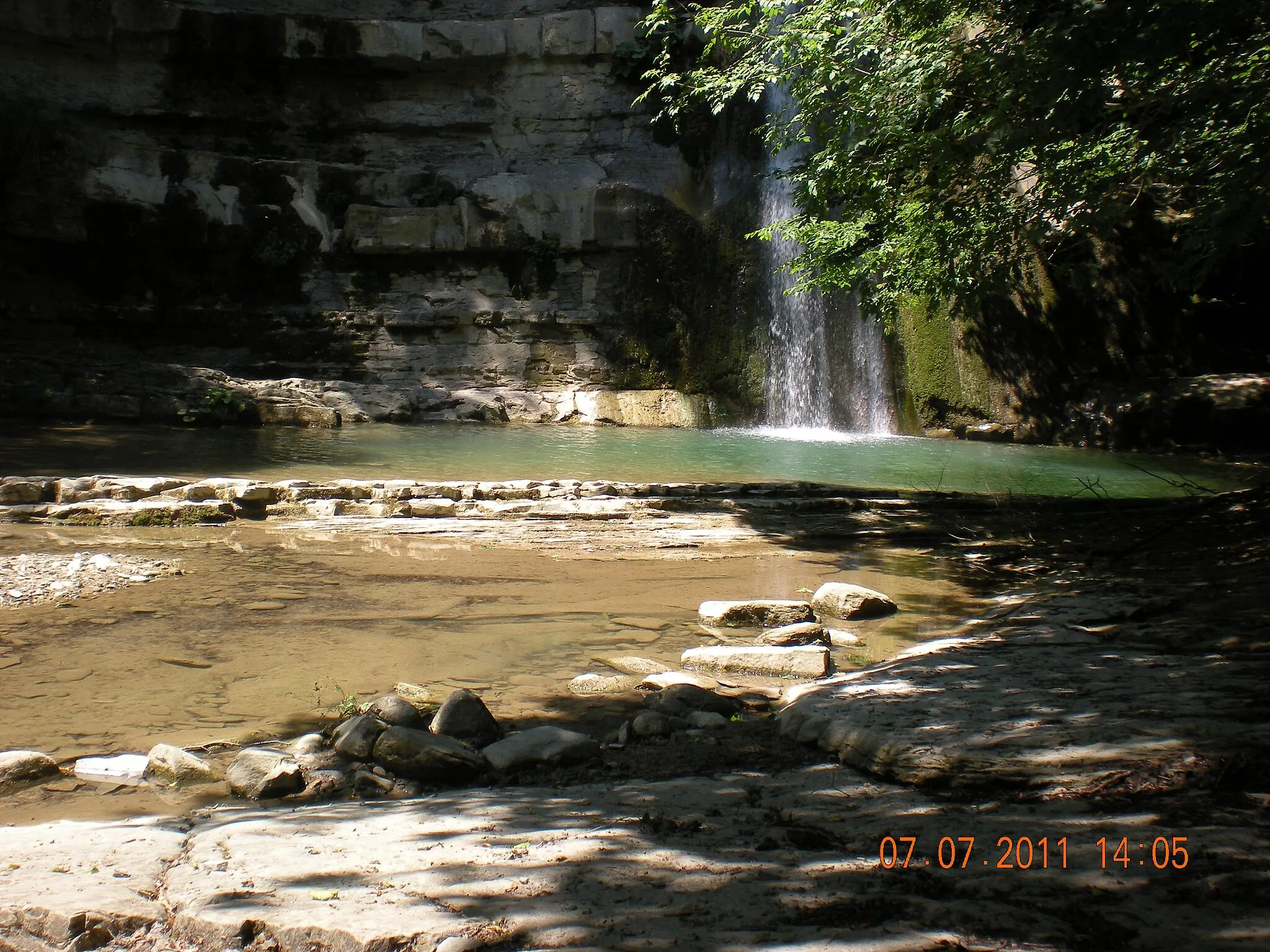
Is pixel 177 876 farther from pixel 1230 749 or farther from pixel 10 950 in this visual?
pixel 1230 749

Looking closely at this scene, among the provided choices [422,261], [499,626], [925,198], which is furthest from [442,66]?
[499,626]

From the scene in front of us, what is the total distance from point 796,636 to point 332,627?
2412mm

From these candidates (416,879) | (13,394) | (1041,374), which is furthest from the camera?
(1041,374)

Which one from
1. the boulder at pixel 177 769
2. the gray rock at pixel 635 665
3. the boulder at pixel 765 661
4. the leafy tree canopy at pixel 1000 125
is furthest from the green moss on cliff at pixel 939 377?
the boulder at pixel 177 769

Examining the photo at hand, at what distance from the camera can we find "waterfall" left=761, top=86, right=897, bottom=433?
58.4 feet

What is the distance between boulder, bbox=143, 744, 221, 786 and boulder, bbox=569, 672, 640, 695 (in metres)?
1.55

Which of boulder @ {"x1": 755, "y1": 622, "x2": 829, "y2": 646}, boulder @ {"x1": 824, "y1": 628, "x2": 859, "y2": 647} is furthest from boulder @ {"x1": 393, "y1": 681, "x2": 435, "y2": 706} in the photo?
boulder @ {"x1": 824, "y1": 628, "x2": 859, "y2": 647}

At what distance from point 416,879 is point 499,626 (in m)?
3.17

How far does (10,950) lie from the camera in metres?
1.89

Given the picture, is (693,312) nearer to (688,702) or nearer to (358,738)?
(688,702)

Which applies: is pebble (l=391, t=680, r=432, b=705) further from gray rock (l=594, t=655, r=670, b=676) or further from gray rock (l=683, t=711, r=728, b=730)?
gray rock (l=683, t=711, r=728, b=730)

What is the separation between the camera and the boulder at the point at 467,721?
3549 millimetres

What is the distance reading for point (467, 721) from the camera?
3.57 m

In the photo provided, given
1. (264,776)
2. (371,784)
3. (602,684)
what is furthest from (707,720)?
(264,776)
